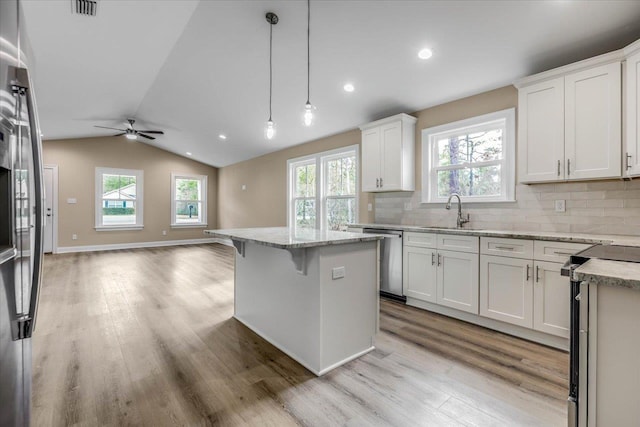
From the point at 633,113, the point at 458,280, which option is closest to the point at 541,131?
the point at 633,113

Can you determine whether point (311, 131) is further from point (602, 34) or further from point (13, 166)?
point (13, 166)

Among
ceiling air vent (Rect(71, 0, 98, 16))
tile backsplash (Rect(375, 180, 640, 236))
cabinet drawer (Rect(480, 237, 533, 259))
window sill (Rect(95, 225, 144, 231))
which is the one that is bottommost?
window sill (Rect(95, 225, 144, 231))

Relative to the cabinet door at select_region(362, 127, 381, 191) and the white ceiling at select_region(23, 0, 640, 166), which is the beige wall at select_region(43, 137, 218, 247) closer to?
the white ceiling at select_region(23, 0, 640, 166)

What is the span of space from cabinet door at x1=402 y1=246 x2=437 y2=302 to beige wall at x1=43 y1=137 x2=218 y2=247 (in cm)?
739

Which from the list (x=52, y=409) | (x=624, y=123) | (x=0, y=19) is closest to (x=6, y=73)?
(x=0, y=19)

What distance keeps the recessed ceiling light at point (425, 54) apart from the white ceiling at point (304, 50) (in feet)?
0.22

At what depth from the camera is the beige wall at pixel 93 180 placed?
23.3ft

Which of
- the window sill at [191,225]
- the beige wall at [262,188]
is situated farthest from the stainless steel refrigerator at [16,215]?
the window sill at [191,225]

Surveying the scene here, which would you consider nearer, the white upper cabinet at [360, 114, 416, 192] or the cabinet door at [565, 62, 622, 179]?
the cabinet door at [565, 62, 622, 179]

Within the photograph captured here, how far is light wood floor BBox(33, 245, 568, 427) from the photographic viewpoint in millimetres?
1630

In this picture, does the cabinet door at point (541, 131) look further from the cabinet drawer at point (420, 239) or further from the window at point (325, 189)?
the window at point (325, 189)

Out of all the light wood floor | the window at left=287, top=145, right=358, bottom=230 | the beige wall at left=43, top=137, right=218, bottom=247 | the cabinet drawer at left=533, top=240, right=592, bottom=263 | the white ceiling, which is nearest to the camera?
the light wood floor

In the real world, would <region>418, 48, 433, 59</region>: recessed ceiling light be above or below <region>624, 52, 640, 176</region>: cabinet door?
above

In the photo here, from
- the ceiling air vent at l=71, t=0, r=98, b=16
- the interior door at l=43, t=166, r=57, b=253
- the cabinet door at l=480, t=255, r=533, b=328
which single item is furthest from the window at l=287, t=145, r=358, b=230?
the interior door at l=43, t=166, r=57, b=253
